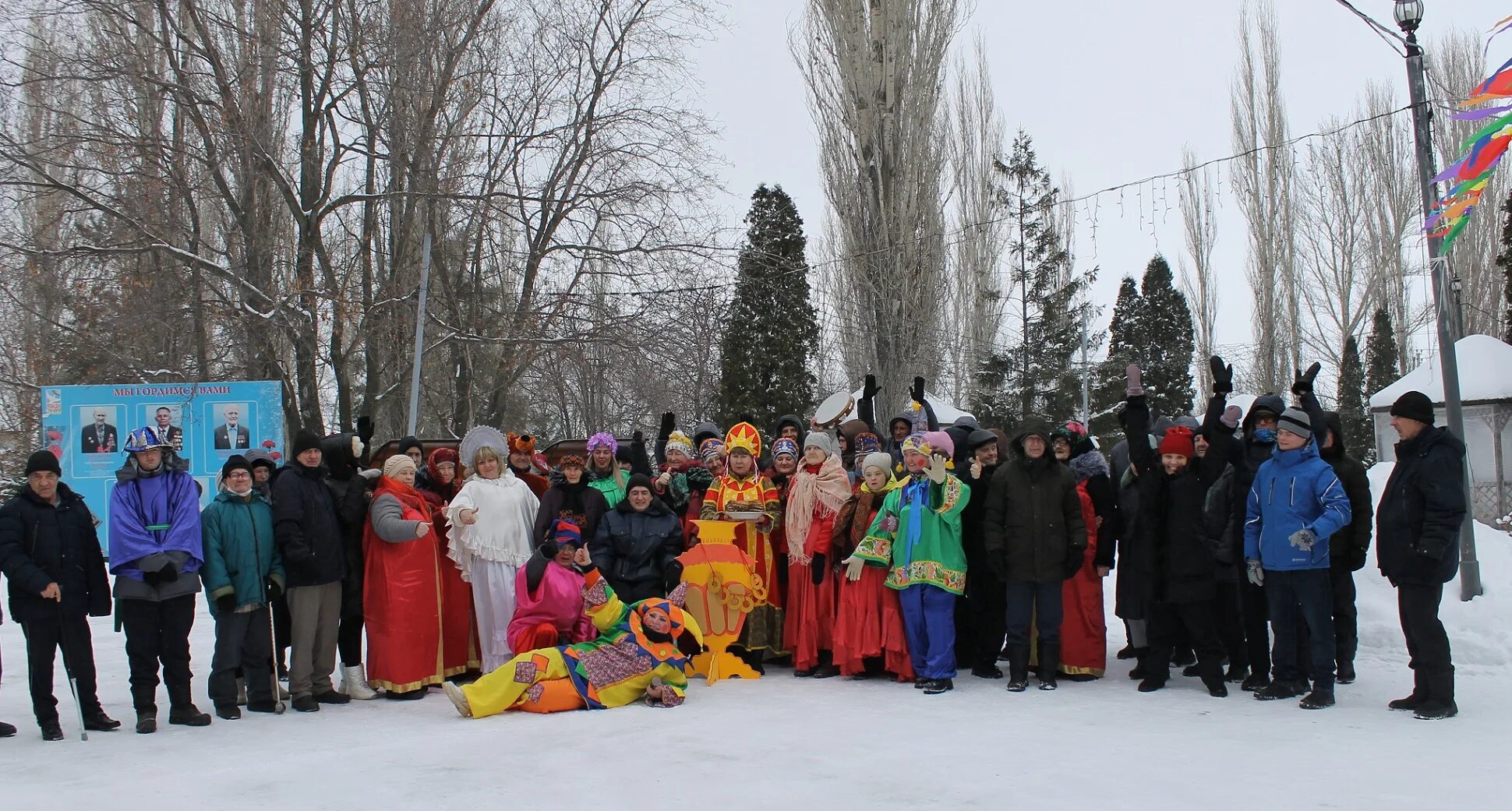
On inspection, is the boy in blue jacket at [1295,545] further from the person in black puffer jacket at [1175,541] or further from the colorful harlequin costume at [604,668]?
the colorful harlequin costume at [604,668]

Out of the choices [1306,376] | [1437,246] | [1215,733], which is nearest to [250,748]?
[1215,733]

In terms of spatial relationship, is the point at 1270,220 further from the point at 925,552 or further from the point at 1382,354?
the point at 925,552

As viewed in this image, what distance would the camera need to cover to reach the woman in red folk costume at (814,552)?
328 inches

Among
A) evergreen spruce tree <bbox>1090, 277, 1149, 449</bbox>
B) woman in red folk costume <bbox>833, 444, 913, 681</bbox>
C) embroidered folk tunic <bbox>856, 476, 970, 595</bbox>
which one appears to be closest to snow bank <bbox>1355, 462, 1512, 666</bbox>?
embroidered folk tunic <bbox>856, 476, 970, 595</bbox>

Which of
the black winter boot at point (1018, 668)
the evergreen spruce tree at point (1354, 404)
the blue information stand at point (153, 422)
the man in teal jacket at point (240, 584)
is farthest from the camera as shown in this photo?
the evergreen spruce tree at point (1354, 404)

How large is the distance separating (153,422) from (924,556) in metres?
11.0

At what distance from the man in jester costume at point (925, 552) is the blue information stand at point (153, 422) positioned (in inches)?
347

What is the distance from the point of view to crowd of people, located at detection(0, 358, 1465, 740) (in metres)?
6.72

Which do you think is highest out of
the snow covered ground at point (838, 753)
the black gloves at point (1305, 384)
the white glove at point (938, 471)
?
the black gloves at point (1305, 384)

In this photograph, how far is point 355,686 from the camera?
782cm

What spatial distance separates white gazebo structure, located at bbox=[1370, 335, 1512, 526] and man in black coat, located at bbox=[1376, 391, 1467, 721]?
783 cm

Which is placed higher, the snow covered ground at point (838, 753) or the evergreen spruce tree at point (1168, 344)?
the evergreen spruce tree at point (1168, 344)

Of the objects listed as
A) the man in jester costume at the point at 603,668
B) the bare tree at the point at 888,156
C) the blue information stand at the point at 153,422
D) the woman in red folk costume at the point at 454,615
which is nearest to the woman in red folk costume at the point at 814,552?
the man in jester costume at the point at 603,668

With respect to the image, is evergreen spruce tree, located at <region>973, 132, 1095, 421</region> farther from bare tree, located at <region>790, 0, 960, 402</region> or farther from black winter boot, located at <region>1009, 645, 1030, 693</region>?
black winter boot, located at <region>1009, 645, 1030, 693</region>
